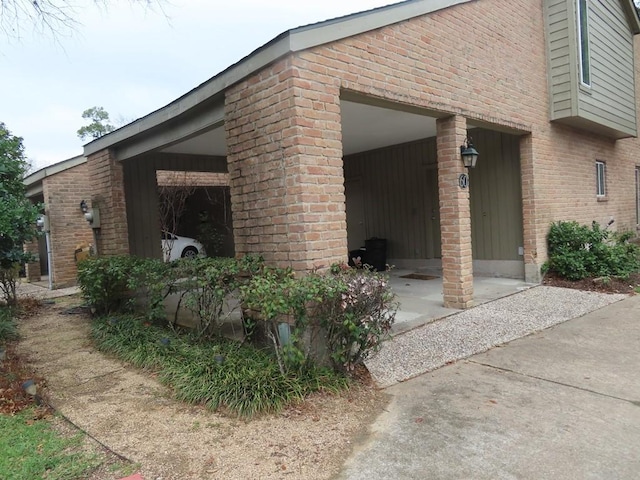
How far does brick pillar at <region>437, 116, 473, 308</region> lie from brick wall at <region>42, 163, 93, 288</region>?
8.72 m

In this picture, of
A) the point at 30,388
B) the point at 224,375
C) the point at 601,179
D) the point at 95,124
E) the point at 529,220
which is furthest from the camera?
the point at 95,124

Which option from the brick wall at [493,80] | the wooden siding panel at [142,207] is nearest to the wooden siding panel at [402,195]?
the brick wall at [493,80]

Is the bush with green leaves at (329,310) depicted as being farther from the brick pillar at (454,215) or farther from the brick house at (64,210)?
the brick house at (64,210)

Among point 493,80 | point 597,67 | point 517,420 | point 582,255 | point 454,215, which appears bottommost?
Answer: point 517,420

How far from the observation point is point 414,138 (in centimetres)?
870

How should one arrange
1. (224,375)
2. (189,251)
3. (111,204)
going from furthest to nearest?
(189,251), (111,204), (224,375)

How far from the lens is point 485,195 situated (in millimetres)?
8203

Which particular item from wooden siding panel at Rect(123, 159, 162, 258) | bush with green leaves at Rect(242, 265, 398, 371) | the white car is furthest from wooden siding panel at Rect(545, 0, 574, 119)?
the white car

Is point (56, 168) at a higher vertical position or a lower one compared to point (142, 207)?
higher

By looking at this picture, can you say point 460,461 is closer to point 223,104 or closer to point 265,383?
point 265,383

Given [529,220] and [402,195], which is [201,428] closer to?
[529,220]

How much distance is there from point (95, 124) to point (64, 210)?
24191mm

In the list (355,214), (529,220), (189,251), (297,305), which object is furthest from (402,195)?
(189,251)

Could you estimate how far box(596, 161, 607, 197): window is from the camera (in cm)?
961
